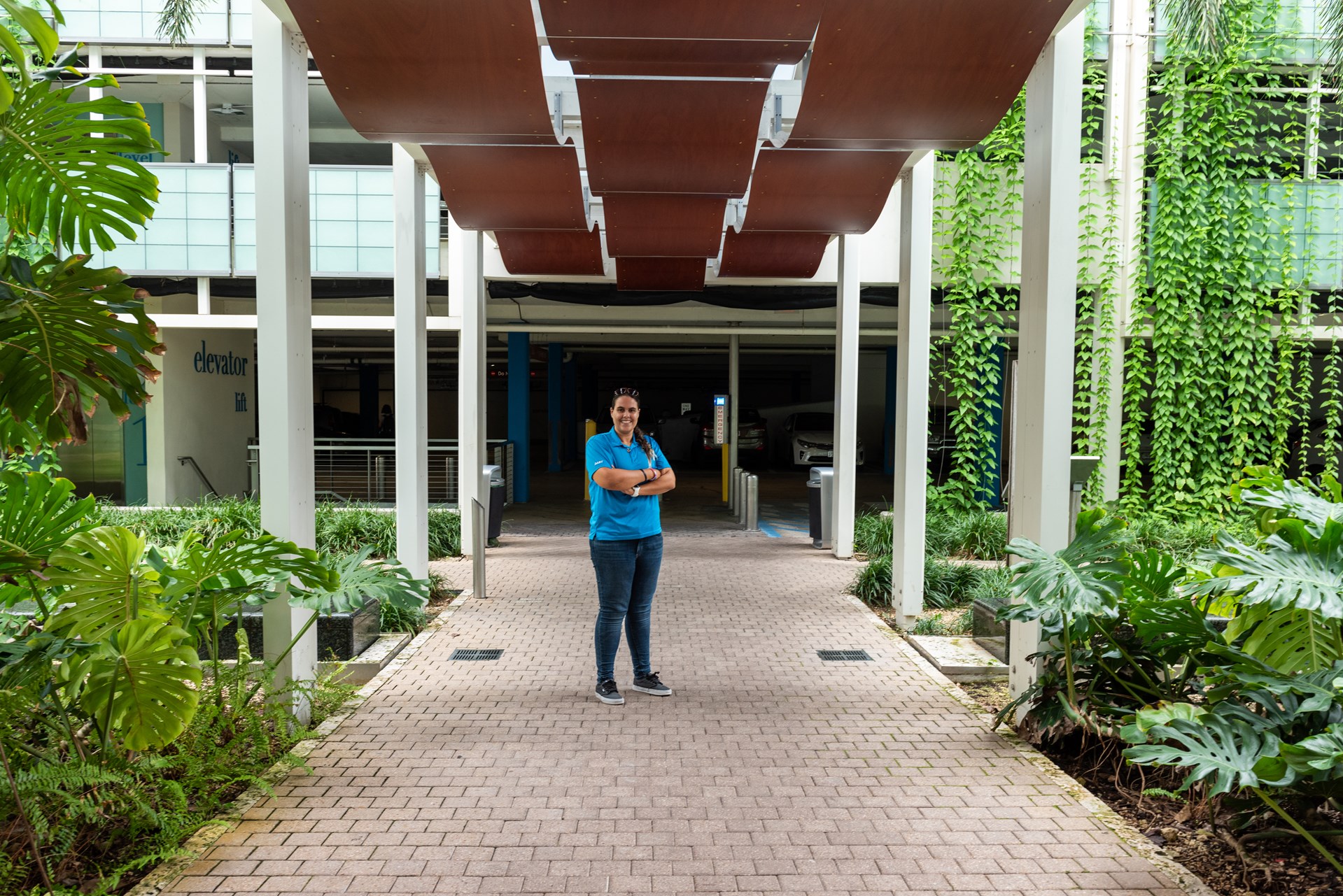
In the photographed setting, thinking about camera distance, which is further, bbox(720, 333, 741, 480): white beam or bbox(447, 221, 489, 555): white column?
bbox(720, 333, 741, 480): white beam

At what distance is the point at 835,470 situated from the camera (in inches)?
420

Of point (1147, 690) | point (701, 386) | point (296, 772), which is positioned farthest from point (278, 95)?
point (701, 386)

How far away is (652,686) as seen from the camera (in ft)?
18.1

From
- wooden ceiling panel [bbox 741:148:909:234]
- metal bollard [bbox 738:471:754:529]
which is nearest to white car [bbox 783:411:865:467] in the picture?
metal bollard [bbox 738:471:754:529]

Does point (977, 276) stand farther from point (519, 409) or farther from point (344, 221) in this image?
point (519, 409)

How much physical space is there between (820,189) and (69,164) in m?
4.96

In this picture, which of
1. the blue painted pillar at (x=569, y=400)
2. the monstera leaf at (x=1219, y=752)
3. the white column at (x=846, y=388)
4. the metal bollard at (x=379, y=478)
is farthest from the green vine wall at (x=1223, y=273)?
the blue painted pillar at (x=569, y=400)

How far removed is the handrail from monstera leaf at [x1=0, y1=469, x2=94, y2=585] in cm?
1091

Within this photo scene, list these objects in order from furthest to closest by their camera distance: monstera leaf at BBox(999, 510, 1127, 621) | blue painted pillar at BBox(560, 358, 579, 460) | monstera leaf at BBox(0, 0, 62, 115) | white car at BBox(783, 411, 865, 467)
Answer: blue painted pillar at BBox(560, 358, 579, 460)
white car at BBox(783, 411, 865, 467)
monstera leaf at BBox(999, 510, 1127, 621)
monstera leaf at BBox(0, 0, 62, 115)

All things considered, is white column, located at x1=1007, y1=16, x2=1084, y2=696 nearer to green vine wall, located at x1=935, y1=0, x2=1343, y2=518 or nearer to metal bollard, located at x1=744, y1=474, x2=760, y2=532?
green vine wall, located at x1=935, y1=0, x2=1343, y2=518

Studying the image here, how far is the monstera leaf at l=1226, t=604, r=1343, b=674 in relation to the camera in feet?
12.1

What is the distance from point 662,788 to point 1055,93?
381cm

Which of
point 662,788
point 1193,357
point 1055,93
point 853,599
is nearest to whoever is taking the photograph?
point 662,788

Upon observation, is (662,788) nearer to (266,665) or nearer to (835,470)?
(266,665)
